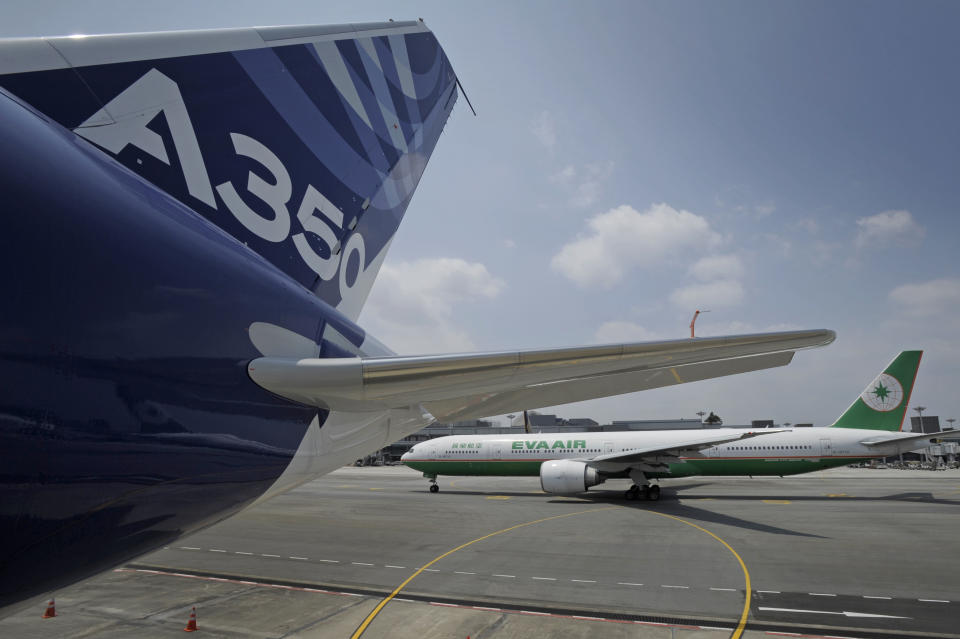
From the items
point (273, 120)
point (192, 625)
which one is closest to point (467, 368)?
point (273, 120)

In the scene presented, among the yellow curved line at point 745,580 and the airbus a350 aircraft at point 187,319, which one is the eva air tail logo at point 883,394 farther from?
the airbus a350 aircraft at point 187,319

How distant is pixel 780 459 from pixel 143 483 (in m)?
33.3

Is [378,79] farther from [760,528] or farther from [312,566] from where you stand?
[760,528]

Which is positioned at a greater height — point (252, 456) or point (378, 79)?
point (378, 79)

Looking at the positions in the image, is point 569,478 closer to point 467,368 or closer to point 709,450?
point 709,450

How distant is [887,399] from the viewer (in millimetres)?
30641

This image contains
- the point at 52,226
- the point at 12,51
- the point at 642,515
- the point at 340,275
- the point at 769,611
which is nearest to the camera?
the point at 52,226

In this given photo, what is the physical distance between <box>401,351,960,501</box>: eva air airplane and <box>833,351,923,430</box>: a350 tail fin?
5 cm

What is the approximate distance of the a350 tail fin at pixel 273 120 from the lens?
10.2 feet

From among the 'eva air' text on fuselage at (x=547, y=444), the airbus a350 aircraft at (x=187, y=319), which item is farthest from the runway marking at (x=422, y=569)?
the 'eva air' text on fuselage at (x=547, y=444)

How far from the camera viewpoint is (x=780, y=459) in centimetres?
2916

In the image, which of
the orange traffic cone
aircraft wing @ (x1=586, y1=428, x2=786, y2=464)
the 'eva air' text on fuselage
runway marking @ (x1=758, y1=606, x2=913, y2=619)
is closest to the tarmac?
runway marking @ (x1=758, y1=606, x2=913, y2=619)

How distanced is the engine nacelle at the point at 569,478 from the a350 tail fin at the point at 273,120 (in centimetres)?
2329

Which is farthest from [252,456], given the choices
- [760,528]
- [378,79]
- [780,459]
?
[780,459]
